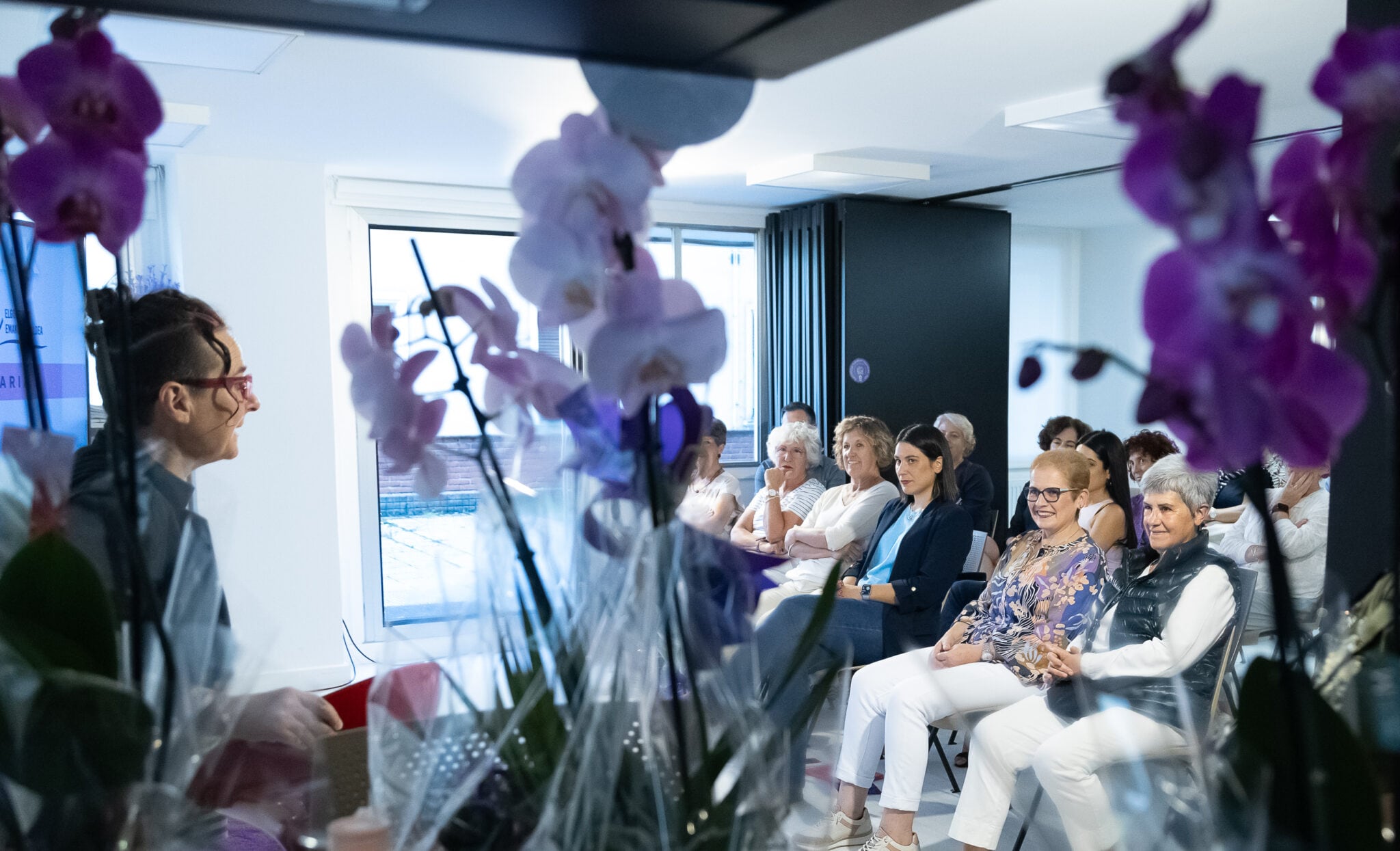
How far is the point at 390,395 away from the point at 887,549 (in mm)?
3870

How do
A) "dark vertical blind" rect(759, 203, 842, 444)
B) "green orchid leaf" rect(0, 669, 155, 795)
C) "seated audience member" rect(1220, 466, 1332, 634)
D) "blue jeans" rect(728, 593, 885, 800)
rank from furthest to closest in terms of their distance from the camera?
"dark vertical blind" rect(759, 203, 842, 444)
"seated audience member" rect(1220, 466, 1332, 634)
"blue jeans" rect(728, 593, 885, 800)
"green orchid leaf" rect(0, 669, 155, 795)

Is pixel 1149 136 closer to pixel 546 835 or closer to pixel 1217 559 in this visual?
pixel 546 835

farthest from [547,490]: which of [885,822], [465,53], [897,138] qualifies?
[897,138]

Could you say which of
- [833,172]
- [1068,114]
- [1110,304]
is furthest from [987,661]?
[1110,304]

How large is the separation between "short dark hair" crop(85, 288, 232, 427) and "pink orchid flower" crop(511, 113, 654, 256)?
22 centimetres

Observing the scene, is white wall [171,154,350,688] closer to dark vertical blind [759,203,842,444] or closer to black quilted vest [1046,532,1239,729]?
dark vertical blind [759,203,842,444]

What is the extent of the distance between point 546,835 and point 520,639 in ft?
0.42

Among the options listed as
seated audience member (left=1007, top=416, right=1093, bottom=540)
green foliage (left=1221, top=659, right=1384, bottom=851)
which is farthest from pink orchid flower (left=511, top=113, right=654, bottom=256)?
seated audience member (left=1007, top=416, right=1093, bottom=540)

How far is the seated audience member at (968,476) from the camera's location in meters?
5.41

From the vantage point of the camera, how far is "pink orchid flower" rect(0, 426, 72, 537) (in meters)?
0.62

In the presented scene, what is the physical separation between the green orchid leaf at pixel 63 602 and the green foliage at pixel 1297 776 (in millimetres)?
582

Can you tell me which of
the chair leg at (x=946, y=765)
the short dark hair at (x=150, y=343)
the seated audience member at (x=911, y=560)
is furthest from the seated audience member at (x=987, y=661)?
the short dark hair at (x=150, y=343)

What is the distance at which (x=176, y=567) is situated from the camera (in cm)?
65

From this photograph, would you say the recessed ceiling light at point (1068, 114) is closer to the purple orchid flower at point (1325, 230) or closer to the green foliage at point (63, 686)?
the purple orchid flower at point (1325, 230)
